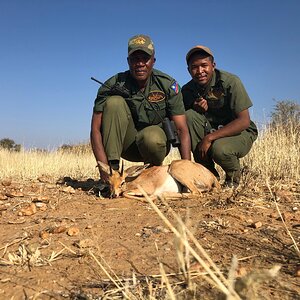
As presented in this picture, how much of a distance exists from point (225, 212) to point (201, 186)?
1338 millimetres

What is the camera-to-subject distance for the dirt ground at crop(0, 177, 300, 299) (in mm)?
1767

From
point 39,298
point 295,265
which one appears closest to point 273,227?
point 295,265

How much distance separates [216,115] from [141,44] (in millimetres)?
1473

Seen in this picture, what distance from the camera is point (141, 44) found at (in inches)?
185

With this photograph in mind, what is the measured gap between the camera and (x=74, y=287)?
5.98 feet

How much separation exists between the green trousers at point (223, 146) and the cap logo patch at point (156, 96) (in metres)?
0.49

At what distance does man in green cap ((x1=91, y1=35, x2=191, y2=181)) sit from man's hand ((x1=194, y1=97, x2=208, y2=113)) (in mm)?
321

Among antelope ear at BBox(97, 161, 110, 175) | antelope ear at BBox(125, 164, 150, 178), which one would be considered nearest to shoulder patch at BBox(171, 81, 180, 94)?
antelope ear at BBox(125, 164, 150, 178)

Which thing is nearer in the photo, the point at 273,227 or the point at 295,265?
the point at 295,265

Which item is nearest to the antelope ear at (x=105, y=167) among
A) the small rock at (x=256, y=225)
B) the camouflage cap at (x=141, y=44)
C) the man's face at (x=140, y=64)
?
the man's face at (x=140, y=64)

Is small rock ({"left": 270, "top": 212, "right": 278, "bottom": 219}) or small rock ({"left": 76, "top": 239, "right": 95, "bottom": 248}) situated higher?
small rock ({"left": 270, "top": 212, "right": 278, "bottom": 219})

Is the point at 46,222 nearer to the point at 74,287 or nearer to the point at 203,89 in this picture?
the point at 74,287

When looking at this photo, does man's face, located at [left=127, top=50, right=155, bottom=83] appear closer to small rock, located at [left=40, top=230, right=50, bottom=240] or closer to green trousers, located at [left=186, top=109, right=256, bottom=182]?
green trousers, located at [left=186, top=109, right=256, bottom=182]

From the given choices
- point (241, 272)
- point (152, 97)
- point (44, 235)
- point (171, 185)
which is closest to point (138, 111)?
point (152, 97)
